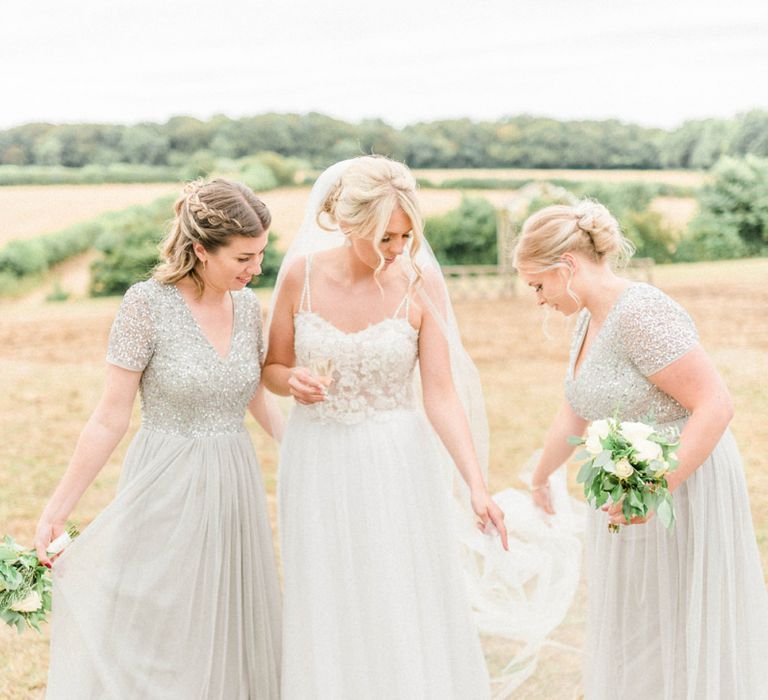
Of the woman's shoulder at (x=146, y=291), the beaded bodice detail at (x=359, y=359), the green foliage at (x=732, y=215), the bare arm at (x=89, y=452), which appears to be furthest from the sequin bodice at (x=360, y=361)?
the green foliage at (x=732, y=215)

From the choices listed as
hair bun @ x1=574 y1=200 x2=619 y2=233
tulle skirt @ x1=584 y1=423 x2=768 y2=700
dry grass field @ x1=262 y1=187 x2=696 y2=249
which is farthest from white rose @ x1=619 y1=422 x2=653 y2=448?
dry grass field @ x1=262 y1=187 x2=696 y2=249

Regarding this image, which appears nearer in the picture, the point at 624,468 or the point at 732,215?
the point at 624,468

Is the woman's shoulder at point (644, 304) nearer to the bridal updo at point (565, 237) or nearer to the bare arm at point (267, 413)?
the bridal updo at point (565, 237)

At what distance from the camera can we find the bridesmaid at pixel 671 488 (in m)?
2.77

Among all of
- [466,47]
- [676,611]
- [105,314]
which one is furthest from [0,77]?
[676,611]

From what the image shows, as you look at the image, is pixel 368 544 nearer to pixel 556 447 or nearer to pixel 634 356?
pixel 556 447

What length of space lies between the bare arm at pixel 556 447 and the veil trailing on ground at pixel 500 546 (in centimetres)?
22

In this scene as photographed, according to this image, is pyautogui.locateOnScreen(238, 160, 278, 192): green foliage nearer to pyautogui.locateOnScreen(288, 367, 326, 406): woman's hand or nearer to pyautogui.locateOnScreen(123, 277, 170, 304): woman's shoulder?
pyautogui.locateOnScreen(123, 277, 170, 304): woman's shoulder

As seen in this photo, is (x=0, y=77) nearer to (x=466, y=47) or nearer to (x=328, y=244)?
(x=466, y=47)

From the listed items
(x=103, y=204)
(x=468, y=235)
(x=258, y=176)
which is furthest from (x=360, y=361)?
(x=468, y=235)

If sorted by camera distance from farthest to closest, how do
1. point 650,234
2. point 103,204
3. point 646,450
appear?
point 650,234
point 103,204
point 646,450

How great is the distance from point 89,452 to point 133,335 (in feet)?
1.25

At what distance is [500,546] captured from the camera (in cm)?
397

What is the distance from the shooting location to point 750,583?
2906 mm
